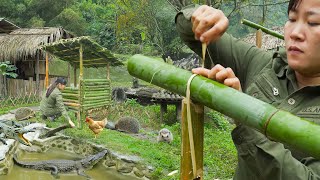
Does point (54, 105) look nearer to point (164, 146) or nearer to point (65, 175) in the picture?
point (65, 175)

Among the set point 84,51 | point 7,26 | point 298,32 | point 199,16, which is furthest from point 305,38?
point 7,26

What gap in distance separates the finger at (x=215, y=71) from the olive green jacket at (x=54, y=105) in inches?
323

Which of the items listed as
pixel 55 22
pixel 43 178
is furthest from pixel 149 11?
pixel 43 178

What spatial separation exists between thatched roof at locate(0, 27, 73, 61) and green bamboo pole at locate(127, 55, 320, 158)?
14539 mm

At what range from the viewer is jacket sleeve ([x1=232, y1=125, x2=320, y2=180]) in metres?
0.95

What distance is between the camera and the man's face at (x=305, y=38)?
1.14 m

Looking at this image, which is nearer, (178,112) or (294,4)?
(294,4)

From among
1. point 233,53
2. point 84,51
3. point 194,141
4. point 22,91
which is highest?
point 233,53

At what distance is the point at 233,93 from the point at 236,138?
0.42 ft

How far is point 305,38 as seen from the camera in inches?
45.2

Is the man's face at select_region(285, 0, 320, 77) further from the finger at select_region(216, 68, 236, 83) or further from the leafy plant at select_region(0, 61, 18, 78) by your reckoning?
the leafy plant at select_region(0, 61, 18, 78)

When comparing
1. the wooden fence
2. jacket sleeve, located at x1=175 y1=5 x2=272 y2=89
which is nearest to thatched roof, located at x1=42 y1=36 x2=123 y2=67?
the wooden fence

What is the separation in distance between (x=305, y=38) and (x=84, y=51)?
9.71 m

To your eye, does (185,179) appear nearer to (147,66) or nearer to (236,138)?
(236,138)
